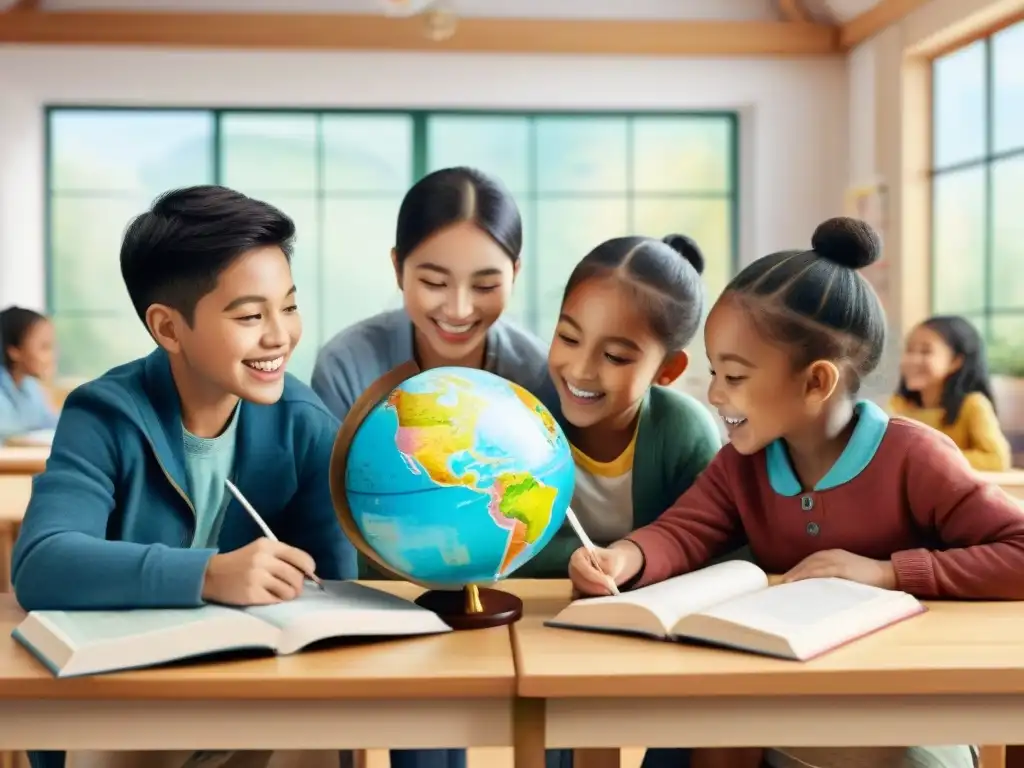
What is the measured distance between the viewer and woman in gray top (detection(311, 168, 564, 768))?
64.1 inches

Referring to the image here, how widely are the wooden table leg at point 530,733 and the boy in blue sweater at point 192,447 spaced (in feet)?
0.98

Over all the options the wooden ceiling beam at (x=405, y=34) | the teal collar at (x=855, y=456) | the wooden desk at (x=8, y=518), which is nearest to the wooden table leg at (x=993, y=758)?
the teal collar at (x=855, y=456)

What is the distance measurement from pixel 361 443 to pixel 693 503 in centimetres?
52

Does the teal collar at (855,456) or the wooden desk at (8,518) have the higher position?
the teal collar at (855,456)

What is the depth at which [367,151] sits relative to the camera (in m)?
6.61

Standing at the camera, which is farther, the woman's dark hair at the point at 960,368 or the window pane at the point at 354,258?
the window pane at the point at 354,258

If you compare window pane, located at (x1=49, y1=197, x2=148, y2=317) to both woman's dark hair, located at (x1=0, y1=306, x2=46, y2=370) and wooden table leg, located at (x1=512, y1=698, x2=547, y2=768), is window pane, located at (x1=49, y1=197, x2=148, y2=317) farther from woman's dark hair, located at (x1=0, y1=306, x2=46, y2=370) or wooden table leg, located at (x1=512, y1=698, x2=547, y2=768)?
wooden table leg, located at (x1=512, y1=698, x2=547, y2=768)

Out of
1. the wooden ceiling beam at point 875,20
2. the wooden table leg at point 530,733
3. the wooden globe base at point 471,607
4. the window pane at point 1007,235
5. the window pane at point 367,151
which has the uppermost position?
the wooden ceiling beam at point 875,20

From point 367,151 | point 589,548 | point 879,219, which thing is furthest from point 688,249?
point 367,151

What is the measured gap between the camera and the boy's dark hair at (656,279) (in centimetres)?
154

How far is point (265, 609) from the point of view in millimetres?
1160

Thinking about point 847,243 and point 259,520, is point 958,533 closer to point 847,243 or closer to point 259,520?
point 847,243

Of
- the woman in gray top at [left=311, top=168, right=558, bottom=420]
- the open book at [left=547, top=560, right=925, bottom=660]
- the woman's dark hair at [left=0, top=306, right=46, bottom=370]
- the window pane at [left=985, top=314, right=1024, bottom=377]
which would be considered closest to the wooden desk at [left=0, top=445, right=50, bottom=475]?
the woman's dark hair at [left=0, top=306, right=46, bottom=370]

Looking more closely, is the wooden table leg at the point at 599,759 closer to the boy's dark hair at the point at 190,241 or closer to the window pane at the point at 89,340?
the boy's dark hair at the point at 190,241
